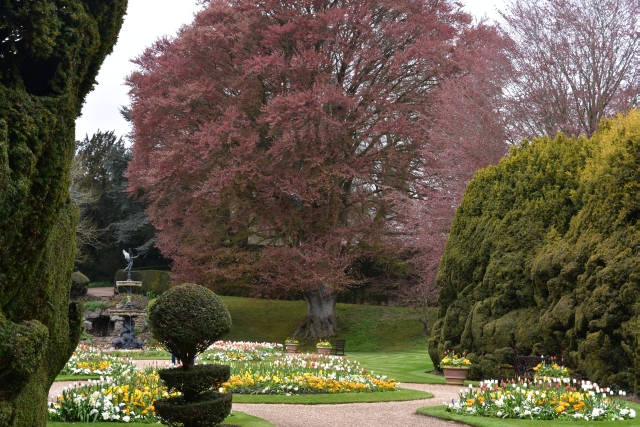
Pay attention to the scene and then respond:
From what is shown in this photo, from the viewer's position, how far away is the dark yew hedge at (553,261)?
1101 centimetres

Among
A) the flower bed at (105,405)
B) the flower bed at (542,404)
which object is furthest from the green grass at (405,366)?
the flower bed at (105,405)

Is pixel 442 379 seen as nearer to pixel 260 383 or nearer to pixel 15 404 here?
pixel 260 383

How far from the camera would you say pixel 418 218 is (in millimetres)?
21438

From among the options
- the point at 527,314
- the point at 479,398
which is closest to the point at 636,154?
the point at 527,314

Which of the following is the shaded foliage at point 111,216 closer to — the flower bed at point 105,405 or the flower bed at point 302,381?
the flower bed at point 302,381

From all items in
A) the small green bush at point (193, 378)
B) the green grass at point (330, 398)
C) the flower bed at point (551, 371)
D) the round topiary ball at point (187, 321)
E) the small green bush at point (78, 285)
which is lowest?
the green grass at point (330, 398)

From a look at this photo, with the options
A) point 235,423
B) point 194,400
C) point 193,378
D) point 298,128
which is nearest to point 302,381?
point 235,423

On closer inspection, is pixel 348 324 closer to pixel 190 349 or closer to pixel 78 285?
pixel 78 285

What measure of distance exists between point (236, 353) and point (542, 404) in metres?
11.1

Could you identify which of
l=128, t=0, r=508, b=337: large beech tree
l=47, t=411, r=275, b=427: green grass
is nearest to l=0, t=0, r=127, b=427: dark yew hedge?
l=47, t=411, r=275, b=427: green grass

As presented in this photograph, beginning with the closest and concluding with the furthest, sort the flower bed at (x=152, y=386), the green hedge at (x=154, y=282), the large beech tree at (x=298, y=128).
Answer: the flower bed at (x=152, y=386) → the large beech tree at (x=298, y=128) → the green hedge at (x=154, y=282)

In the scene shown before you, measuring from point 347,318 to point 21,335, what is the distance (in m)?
24.6

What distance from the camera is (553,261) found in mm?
12656

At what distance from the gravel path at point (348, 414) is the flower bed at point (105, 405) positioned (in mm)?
850
